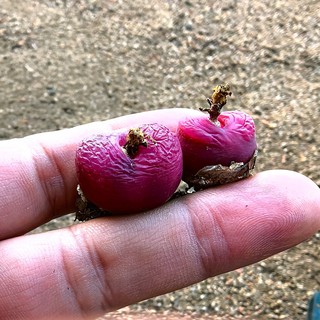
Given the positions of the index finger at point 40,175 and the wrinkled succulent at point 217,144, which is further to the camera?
the index finger at point 40,175

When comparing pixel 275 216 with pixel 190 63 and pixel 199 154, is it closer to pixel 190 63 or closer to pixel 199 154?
pixel 199 154

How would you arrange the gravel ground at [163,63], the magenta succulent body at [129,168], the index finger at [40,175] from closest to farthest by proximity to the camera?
the magenta succulent body at [129,168] < the index finger at [40,175] < the gravel ground at [163,63]

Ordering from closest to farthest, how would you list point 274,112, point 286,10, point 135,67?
point 274,112, point 135,67, point 286,10

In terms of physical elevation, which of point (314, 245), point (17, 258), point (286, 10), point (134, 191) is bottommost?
point (314, 245)

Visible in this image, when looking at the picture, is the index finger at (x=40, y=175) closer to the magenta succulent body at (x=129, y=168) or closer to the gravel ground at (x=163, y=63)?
the magenta succulent body at (x=129, y=168)

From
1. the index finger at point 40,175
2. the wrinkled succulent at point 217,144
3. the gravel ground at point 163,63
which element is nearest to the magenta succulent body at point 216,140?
the wrinkled succulent at point 217,144

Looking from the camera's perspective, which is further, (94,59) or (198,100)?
(94,59)

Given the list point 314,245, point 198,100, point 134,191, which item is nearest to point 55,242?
point 134,191
